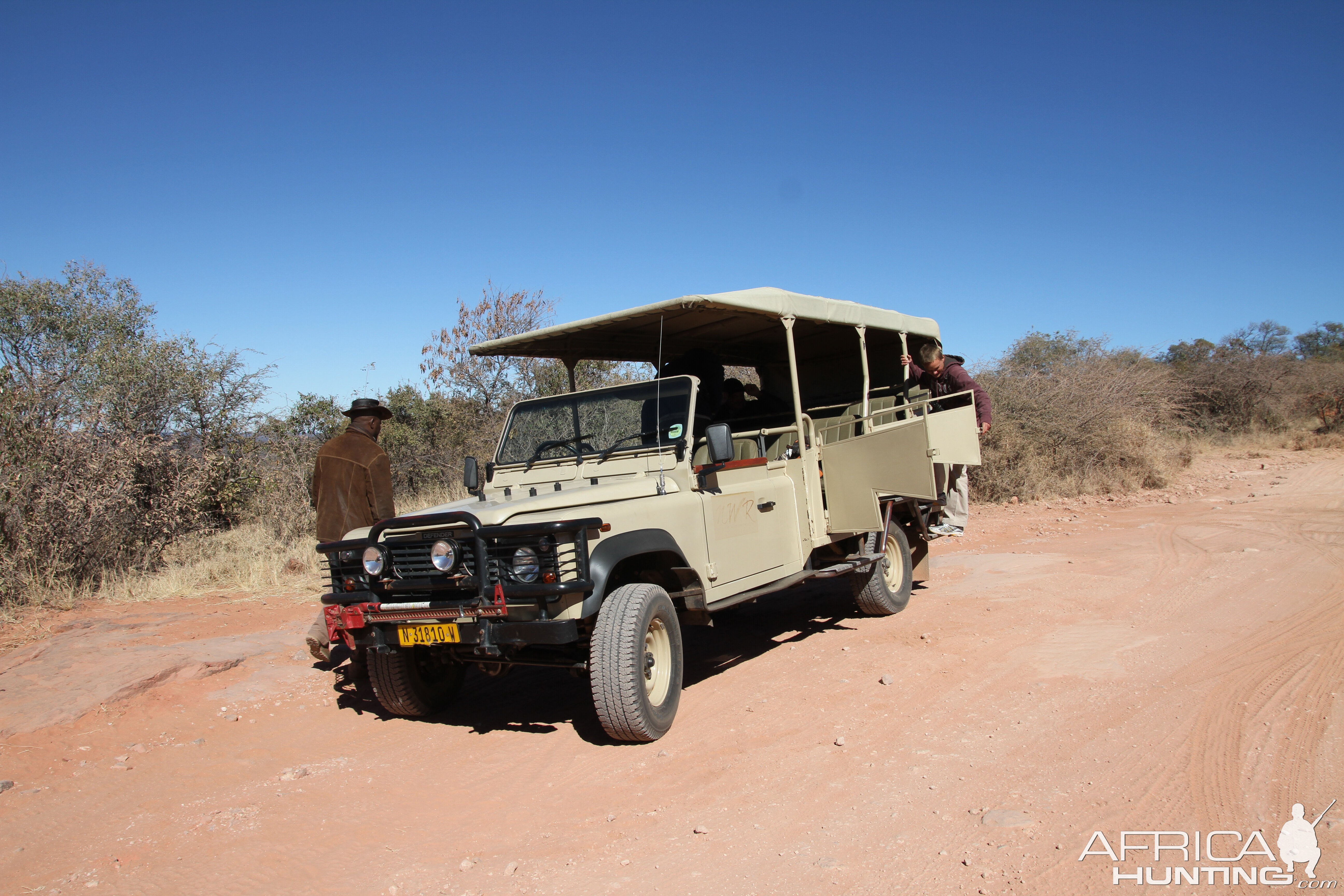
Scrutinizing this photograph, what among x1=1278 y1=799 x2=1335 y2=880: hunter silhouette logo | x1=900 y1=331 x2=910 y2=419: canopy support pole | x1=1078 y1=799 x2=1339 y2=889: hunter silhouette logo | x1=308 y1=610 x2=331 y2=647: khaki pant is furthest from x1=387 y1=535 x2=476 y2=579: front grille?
x1=900 y1=331 x2=910 y2=419: canopy support pole

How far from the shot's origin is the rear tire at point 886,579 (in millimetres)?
6832

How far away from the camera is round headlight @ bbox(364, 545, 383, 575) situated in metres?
4.37

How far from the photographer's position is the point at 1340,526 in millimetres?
9445

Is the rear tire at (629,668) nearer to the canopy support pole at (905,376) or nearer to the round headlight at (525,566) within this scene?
the round headlight at (525,566)

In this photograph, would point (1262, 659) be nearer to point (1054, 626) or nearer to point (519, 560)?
point (1054, 626)

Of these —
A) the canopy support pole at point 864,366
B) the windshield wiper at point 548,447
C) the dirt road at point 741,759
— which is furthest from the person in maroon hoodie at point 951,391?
the windshield wiper at point 548,447

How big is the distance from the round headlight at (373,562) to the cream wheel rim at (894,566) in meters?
4.41

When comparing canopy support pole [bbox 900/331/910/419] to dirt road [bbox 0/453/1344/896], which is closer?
dirt road [bbox 0/453/1344/896]

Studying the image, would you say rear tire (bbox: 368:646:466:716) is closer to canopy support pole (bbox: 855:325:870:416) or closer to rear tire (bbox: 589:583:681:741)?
rear tire (bbox: 589:583:681:741)

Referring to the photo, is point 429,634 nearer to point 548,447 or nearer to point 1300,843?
point 548,447

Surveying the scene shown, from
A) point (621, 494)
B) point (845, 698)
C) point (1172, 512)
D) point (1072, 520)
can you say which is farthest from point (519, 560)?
point (1172, 512)

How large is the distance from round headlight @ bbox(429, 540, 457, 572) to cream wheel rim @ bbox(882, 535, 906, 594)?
4.24 metres

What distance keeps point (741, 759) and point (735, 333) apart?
3905 mm

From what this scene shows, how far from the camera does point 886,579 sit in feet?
23.3
